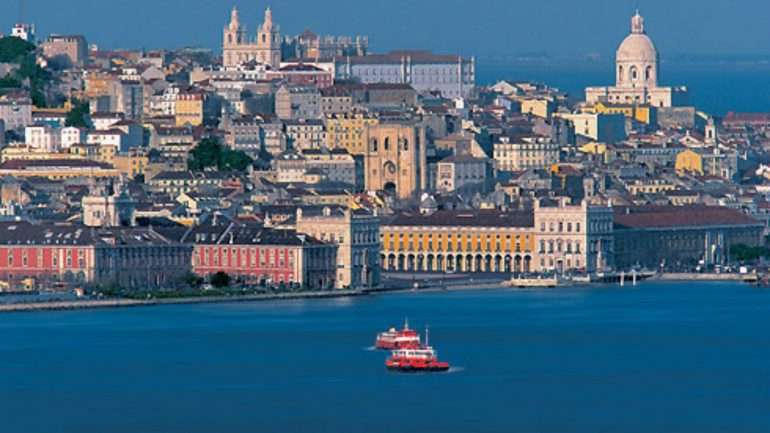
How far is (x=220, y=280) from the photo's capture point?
5897 centimetres

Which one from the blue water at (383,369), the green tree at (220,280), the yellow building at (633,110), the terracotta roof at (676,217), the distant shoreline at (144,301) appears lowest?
the blue water at (383,369)

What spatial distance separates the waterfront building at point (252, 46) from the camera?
88.7 meters

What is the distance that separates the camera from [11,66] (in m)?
83.2

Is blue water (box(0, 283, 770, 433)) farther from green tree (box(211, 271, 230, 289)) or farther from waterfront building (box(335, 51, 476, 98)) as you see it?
waterfront building (box(335, 51, 476, 98))

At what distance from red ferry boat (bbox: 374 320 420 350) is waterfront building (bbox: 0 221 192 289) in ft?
32.0

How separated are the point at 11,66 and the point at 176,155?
8556mm

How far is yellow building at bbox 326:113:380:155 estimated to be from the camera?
3088 inches

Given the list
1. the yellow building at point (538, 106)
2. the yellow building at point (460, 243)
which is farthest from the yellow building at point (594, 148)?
the yellow building at point (460, 243)

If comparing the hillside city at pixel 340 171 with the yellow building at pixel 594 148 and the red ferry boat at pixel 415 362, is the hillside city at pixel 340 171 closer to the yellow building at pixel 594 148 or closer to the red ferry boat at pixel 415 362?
the yellow building at pixel 594 148

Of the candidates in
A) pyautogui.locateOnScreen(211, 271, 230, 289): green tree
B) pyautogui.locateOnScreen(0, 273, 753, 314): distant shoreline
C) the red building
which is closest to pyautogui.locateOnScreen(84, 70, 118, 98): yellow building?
pyautogui.locateOnScreen(0, 273, 753, 314): distant shoreline

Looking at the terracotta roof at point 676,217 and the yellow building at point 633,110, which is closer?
the terracotta roof at point 676,217

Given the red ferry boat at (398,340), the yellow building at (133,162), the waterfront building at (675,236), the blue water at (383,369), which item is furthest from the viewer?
the yellow building at (133,162)

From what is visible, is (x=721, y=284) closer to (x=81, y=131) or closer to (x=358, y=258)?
(x=358, y=258)

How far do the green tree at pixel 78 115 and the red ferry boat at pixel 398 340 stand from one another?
99.5ft
